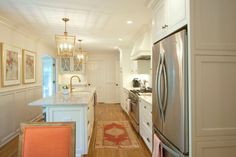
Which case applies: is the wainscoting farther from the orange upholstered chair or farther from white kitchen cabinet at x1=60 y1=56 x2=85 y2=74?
white kitchen cabinet at x1=60 y1=56 x2=85 y2=74

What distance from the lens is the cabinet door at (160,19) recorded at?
2.06m

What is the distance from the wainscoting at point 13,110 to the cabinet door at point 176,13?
3268mm

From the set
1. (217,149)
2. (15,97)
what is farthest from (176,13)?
(15,97)

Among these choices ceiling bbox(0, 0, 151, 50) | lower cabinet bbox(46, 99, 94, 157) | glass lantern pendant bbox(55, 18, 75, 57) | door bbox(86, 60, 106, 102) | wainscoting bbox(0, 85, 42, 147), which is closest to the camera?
ceiling bbox(0, 0, 151, 50)

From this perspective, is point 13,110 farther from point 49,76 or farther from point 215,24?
point 215,24

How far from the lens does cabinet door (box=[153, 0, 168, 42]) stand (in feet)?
6.77

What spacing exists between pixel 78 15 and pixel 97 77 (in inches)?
225

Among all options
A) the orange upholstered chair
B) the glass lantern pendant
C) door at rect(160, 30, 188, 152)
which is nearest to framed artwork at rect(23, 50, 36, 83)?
the glass lantern pendant

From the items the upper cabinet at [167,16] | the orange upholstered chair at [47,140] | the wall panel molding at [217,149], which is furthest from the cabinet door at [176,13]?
the orange upholstered chair at [47,140]

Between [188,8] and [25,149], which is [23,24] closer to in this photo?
[25,149]

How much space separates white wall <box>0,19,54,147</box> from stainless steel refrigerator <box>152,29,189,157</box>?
9.93ft

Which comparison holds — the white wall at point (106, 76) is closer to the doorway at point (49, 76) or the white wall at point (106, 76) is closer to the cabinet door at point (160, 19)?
the doorway at point (49, 76)

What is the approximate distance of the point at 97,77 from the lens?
29.2 feet

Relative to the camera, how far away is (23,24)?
153 inches
